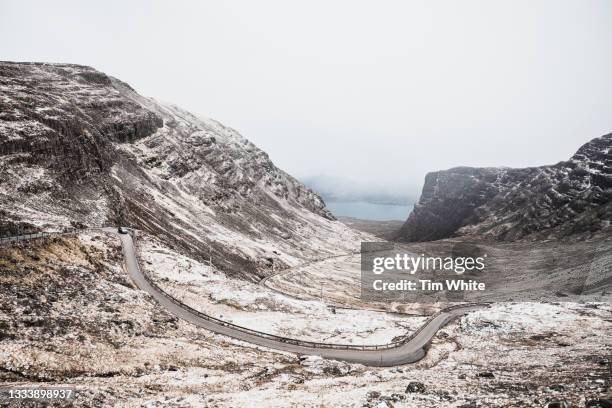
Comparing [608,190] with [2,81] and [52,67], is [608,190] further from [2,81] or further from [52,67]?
[52,67]

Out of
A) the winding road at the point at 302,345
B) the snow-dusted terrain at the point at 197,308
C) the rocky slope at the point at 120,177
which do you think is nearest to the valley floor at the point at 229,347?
the snow-dusted terrain at the point at 197,308

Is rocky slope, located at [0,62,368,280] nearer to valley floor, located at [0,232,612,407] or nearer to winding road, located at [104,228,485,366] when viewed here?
valley floor, located at [0,232,612,407]

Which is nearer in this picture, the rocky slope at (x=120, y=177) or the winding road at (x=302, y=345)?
the winding road at (x=302, y=345)

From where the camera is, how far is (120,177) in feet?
370

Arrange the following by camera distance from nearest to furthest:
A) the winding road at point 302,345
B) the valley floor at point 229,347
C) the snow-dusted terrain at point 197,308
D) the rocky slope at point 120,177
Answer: the valley floor at point 229,347, the snow-dusted terrain at point 197,308, the winding road at point 302,345, the rocky slope at point 120,177

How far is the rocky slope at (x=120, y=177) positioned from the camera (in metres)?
71.4

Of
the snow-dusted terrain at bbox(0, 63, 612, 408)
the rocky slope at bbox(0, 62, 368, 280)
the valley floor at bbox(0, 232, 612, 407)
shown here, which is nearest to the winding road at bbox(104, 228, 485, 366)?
the snow-dusted terrain at bbox(0, 63, 612, 408)

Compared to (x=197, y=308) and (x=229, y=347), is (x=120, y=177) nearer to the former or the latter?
(x=197, y=308)

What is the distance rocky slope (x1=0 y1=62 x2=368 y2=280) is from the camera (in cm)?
7144

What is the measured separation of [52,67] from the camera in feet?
518

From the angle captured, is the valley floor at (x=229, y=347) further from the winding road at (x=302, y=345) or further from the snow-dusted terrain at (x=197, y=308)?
the winding road at (x=302, y=345)

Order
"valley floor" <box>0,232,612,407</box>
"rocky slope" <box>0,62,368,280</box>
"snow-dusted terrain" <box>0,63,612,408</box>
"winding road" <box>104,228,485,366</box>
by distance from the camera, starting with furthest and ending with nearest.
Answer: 1. "rocky slope" <box>0,62,368,280</box>
2. "winding road" <box>104,228,485,366</box>
3. "snow-dusted terrain" <box>0,63,612,408</box>
4. "valley floor" <box>0,232,612,407</box>

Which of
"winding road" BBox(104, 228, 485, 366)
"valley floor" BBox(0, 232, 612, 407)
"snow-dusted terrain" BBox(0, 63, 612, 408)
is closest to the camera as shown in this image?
"valley floor" BBox(0, 232, 612, 407)

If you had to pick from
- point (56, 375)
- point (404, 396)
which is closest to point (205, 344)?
point (56, 375)
